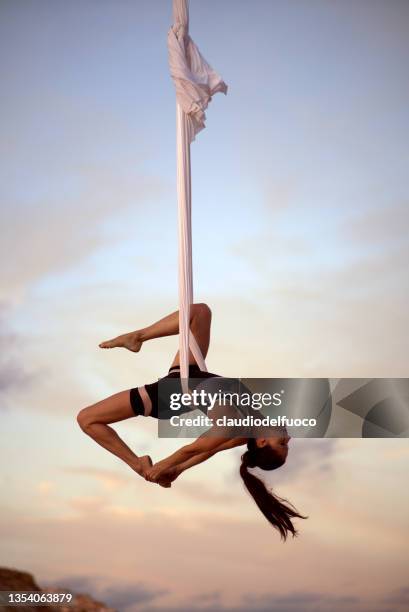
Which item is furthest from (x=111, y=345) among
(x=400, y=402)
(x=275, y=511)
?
(x=400, y=402)

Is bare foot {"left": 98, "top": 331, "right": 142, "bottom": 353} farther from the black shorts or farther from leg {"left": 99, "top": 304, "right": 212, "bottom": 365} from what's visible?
the black shorts

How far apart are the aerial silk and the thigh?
489 millimetres

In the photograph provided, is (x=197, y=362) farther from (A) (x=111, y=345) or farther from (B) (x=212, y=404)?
(A) (x=111, y=345)

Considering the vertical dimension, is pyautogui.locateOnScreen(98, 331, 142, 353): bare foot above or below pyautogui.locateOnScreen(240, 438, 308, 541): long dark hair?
above

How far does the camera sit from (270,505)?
5.89 metres

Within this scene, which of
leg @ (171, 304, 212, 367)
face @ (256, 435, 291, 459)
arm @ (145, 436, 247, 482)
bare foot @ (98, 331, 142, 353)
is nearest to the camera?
arm @ (145, 436, 247, 482)

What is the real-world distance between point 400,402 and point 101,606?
2685mm

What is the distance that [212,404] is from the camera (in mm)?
5527

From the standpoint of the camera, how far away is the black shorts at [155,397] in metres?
5.66

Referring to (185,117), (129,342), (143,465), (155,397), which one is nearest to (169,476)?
(143,465)

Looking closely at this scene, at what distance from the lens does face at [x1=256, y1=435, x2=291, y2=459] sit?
5625 millimetres

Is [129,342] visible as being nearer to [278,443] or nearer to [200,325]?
[200,325]

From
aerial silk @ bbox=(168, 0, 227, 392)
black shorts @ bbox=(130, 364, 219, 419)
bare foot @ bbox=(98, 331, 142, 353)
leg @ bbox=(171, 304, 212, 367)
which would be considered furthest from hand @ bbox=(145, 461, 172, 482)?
bare foot @ bbox=(98, 331, 142, 353)

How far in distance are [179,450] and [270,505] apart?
81 cm
